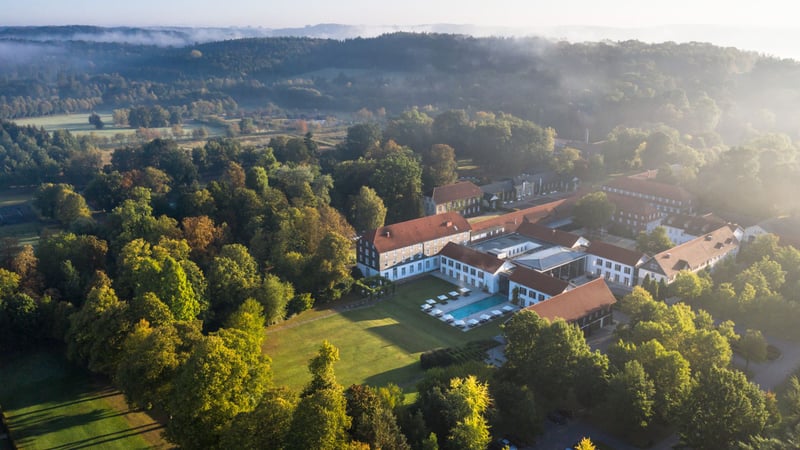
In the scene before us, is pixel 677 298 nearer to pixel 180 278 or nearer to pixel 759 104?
pixel 180 278

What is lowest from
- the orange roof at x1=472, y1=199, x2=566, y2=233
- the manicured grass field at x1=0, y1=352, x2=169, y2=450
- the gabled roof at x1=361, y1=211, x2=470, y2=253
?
the manicured grass field at x1=0, y1=352, x2=169, y2=450

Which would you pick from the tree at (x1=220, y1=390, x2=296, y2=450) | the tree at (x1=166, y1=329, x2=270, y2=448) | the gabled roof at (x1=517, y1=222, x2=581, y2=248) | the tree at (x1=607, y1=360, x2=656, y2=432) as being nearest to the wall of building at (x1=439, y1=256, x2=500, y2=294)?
the gabled roof at (x1=517, y1=222, x2=581, y2=248)

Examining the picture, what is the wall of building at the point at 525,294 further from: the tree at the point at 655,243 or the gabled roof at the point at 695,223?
the gabled roof at the point at 695,223

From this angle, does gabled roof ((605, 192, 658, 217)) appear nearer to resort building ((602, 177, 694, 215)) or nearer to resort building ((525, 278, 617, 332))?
resort building ((602, 177, 694, 215))

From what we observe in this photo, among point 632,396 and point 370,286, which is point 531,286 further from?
point 632,396

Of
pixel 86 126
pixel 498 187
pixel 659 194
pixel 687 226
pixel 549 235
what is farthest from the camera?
pixel 86 126

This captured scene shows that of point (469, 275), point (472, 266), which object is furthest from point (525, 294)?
→ point (469, 275)
